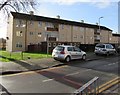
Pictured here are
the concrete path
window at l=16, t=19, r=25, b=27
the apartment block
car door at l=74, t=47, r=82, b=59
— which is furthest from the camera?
window at l=16, t=19, r=25, b=27

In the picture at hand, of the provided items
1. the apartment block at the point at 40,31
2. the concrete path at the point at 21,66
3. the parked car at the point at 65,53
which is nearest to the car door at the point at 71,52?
the parked car at the point at 65,53

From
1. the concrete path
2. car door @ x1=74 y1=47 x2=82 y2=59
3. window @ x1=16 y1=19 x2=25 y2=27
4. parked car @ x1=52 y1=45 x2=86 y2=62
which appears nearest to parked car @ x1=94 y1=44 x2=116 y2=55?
car door @ x1=74 y1=47 x2=82 y2=59

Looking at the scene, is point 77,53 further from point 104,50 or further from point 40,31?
point 40,31

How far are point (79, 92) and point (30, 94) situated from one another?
435 cm

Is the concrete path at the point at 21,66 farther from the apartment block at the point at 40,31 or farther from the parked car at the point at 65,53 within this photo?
the apartment block at the point at 40,31

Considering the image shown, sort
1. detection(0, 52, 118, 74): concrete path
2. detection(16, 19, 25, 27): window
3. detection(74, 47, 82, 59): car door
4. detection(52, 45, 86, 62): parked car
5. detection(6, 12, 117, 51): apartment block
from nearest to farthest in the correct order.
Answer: detection(0, 52, 118, 74): concrete path, detection(52, 45, 86, 62): parked car, detection(74, 47, 82, 59): car door, detection(6, 12, 117, 51): apartment block, detection(16, 19, 25, 27): window

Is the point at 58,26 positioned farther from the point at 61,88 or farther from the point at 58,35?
the point at 61,88

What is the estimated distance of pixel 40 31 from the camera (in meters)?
56.9

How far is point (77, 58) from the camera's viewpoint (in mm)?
23406

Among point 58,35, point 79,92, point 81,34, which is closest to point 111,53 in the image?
point 79,92

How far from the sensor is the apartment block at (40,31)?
5138cm

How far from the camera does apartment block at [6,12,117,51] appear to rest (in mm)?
51375

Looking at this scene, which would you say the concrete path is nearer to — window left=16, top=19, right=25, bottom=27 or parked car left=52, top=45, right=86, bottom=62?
parked car left=52, top=45, right=86, bottom=62

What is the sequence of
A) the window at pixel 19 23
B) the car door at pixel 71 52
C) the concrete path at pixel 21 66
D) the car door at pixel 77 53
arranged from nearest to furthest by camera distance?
1. the concrete path at pixel 21 66
2. the car door at pixel 71 52
3. the car door at pixel 77 53
4. the window at pixel 19 23
